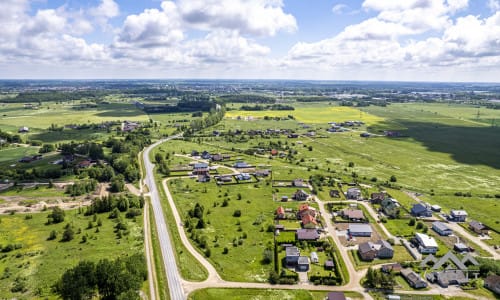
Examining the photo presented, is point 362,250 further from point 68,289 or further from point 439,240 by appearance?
point 68,289

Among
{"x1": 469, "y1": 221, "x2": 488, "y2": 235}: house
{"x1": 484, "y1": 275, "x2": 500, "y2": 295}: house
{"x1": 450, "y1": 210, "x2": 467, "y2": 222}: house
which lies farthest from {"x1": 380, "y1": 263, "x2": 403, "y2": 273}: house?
{"x1": 450, "y1": 210, "x2": 467, "y2": 222}: house

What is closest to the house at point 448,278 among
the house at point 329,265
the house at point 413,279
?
the house at point 413,279

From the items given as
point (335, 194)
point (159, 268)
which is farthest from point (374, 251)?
point (159, 268)

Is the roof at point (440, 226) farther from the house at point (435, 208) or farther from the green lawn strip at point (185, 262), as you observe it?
the green lawn strip at point (185, 262)

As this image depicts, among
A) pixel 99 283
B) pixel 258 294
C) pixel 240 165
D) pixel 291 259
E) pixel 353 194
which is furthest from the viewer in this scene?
pixel 240 165

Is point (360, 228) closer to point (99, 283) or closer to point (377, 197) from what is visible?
point (377, 197)

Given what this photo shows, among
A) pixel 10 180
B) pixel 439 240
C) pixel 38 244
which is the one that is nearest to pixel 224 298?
pixel 38 244

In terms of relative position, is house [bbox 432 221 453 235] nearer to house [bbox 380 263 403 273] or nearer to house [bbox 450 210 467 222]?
house [bbox 450 210 467 222]
